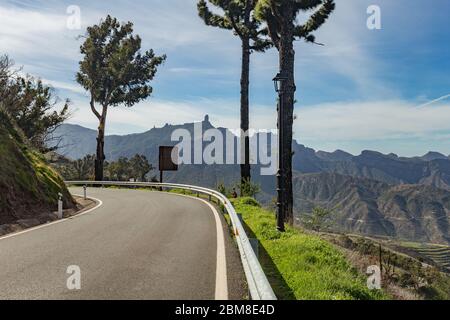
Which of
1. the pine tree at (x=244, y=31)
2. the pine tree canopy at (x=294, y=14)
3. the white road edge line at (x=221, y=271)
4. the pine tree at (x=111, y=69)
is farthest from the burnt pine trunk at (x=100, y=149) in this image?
the white road edge line at (x=221, y=271)

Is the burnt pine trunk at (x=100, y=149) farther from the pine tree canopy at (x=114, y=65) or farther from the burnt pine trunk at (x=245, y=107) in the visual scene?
the burnt pine trunk at (x=245, y=107)

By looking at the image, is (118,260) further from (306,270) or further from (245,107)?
(245,107)

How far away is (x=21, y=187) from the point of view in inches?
555

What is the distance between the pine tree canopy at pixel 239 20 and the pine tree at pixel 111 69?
46.6 feet

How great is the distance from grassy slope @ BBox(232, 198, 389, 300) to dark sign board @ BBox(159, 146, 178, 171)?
24.1 m

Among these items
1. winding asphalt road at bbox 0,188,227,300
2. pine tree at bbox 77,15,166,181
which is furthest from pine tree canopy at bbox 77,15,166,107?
winding asphalt road at bbox 0,188,227,300

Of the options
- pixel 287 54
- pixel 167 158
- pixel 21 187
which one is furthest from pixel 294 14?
pixel 167 158

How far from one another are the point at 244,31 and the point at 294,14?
6.87 metres

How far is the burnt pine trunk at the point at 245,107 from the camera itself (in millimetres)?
23938

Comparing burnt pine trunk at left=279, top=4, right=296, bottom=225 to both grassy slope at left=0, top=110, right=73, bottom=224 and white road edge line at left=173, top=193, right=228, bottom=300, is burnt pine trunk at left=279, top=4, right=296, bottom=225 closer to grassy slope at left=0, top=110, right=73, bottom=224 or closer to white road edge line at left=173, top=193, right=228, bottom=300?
white road edge line at left=173, top=193, right=228, bottom=300

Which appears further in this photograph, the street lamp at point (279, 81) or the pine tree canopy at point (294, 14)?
the pine tree canopy at point (294, 14)

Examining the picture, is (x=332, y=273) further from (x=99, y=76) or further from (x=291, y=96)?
(x=99, y=76)
